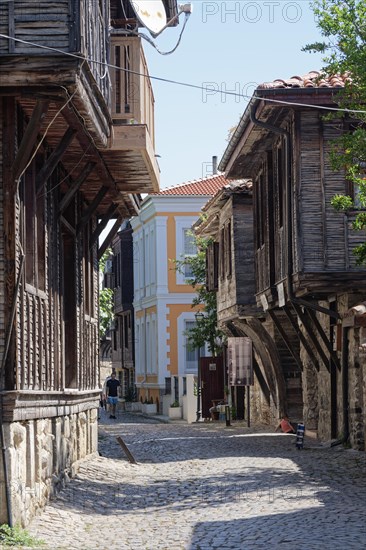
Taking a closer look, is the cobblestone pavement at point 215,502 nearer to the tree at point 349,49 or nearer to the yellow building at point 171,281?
the tree at point 349,49

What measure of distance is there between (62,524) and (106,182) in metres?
6.88

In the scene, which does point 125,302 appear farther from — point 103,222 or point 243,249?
point 103,222

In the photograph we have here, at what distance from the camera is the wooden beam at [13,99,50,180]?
452 inches

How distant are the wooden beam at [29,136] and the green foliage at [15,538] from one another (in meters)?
3.30

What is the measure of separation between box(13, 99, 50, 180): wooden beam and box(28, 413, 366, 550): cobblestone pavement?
11.1 feet

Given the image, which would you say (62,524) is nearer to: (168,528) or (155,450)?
(168,528)

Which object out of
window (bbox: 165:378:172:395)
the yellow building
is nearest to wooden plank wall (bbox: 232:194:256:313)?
Result: window (bbox: 165:378:172:395)

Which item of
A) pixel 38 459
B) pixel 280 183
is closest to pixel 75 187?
pixel 38 459

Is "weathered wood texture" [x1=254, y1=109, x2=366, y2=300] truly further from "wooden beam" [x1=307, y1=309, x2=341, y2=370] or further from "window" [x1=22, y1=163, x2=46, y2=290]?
"window" [x1=22, y1=163, x2=46, y2=290]

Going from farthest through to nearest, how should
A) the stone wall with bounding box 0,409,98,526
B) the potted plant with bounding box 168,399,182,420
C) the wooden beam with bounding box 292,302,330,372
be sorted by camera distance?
the potted plant with bounding box 168,399,182,420
the wooden beam with bounding box 292,302,330,372
the stone wall with bounding box 0,409,98,526

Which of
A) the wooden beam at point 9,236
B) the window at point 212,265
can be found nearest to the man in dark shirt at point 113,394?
the window at point 212,265

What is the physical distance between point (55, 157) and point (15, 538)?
14.7 ft

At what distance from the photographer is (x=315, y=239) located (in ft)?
67.2

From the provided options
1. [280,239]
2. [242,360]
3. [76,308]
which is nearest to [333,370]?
[280,239]
